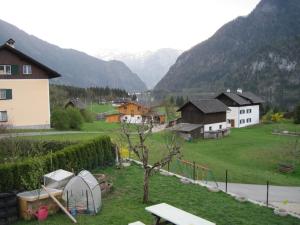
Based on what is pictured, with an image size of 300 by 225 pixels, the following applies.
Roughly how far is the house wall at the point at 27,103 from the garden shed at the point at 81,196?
28.7 meters

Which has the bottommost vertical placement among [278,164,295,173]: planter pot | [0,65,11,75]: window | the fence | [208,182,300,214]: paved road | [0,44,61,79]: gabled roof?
[278,164,295,173]: planter pot

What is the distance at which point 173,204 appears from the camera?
51.5 feet

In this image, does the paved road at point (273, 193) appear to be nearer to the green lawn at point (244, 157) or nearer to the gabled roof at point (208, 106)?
the green lawn at point (244, 157)

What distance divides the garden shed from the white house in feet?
194

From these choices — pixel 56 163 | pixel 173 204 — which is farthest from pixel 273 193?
pixel 56 163

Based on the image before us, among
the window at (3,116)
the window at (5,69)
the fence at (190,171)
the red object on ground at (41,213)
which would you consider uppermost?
the window at (5,69)

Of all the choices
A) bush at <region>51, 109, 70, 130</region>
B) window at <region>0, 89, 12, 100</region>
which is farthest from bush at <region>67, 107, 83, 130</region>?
window at <region>0, 89, 12, 100</region>

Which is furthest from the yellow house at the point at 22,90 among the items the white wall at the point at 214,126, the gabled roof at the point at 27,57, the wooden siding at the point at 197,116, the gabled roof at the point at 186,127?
the white wall at the point at 214,126

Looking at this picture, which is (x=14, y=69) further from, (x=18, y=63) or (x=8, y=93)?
(x=8, y=93)

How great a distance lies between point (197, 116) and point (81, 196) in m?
46.2

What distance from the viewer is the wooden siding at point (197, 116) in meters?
58.6

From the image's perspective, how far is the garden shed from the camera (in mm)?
14133

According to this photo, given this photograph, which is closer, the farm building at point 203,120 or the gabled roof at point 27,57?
the gabled roof at point 27,57

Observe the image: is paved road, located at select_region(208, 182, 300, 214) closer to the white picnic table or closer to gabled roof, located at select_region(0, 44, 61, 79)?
the white picnic table
